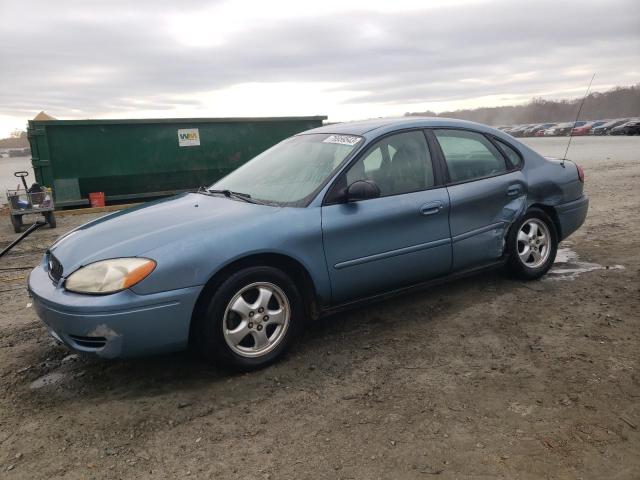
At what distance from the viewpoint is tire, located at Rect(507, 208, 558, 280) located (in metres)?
4.63

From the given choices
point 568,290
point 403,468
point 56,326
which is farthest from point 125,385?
point 568,290

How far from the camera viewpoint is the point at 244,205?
363cm

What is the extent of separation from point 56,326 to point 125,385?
1.79 feet

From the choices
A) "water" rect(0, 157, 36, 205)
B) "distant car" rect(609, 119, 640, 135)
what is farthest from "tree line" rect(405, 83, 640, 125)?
"water" rect(0, 157, 36, 205)

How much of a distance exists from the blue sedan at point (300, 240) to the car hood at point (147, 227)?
0.04 ft

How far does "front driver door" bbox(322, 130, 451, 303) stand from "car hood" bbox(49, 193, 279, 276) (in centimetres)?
52

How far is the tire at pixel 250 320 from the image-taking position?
312 cm

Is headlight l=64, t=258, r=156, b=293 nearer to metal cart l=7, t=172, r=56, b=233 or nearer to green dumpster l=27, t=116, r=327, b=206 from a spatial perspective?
metal cart l=7, t=172, r=56, b=233

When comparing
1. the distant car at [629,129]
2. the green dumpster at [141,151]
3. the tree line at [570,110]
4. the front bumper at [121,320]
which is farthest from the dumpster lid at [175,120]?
the tree line at [570,110]

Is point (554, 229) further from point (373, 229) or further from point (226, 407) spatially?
point (226, 407)

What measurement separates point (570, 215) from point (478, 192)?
1.30m

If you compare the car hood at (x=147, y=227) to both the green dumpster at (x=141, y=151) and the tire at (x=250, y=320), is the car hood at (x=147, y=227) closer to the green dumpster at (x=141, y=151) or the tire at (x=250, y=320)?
the tire at (x=250, y=320)

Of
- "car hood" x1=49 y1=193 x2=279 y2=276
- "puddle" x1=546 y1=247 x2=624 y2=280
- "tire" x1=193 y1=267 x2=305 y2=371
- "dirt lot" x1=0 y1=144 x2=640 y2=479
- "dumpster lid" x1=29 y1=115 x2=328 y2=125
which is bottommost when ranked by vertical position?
"dirt lot" x1=0 y1=144 x2=640 y2=479

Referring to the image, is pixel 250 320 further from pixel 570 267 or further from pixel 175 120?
pixel 175 120
